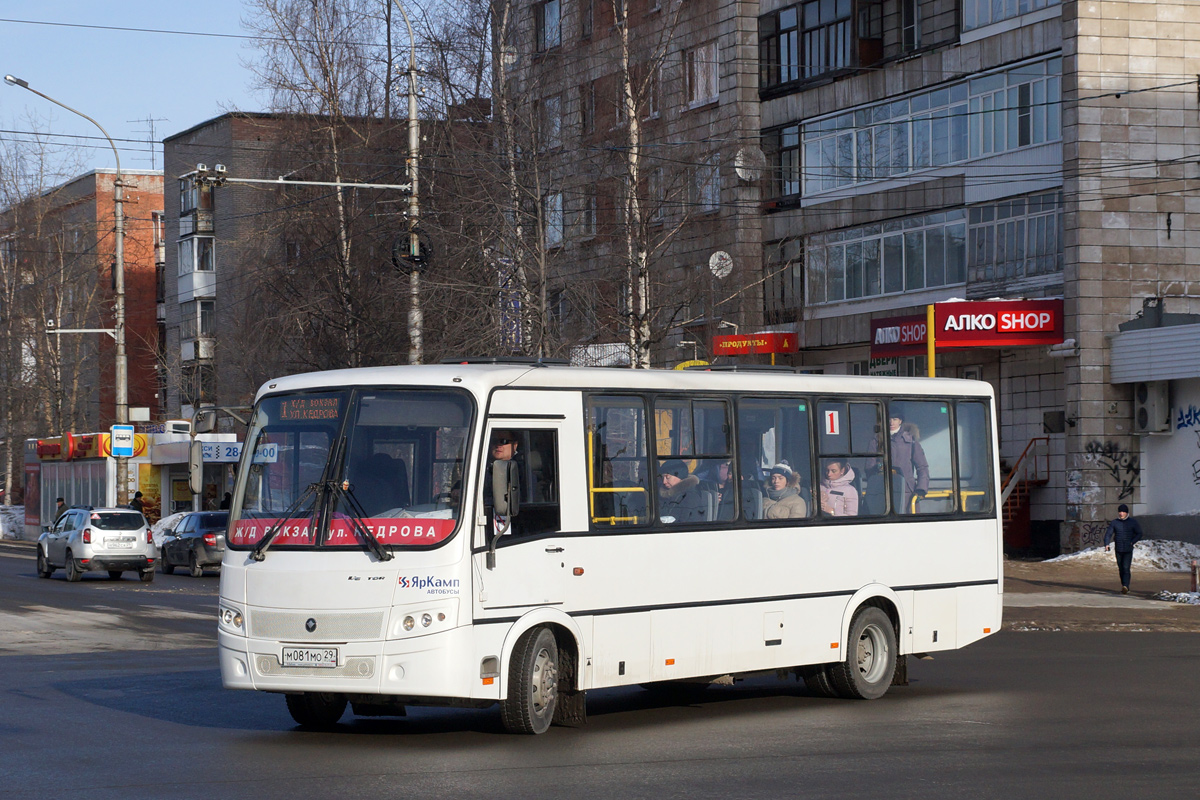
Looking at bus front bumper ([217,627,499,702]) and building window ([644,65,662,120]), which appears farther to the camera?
building window ([644,65,662,120])

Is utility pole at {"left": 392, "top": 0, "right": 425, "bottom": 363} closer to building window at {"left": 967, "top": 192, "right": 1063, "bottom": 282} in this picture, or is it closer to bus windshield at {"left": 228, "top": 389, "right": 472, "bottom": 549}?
building window at {"left": 967, "top": 192, "right": 1063, "bottom": 282}

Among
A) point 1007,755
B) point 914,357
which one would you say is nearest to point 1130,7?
point 914,357

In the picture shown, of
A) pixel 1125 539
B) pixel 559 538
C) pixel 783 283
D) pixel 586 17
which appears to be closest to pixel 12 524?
pixel 783 283

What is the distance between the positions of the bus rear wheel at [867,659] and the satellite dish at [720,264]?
20825 millimetres

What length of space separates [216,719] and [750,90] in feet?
102

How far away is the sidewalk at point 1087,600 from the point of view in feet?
73.9

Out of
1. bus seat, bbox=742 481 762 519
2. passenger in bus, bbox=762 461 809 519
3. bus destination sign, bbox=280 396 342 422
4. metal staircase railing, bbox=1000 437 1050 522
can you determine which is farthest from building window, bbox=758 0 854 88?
bus destination sign, bbox=280 396 342 422

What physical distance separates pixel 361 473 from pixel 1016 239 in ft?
83.7

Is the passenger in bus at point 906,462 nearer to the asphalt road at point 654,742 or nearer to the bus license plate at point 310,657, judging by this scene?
the asphalt road at point 654,742

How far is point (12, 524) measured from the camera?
67688 mm

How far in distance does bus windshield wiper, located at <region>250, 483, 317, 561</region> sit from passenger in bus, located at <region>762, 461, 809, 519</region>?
3.87 metres

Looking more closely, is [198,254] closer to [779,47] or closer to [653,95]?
[779,47]

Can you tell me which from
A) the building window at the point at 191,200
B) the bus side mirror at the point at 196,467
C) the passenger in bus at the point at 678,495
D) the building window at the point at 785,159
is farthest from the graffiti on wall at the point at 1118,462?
the building window at the point at 191,200

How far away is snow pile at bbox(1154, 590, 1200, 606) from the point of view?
84.8 feet
